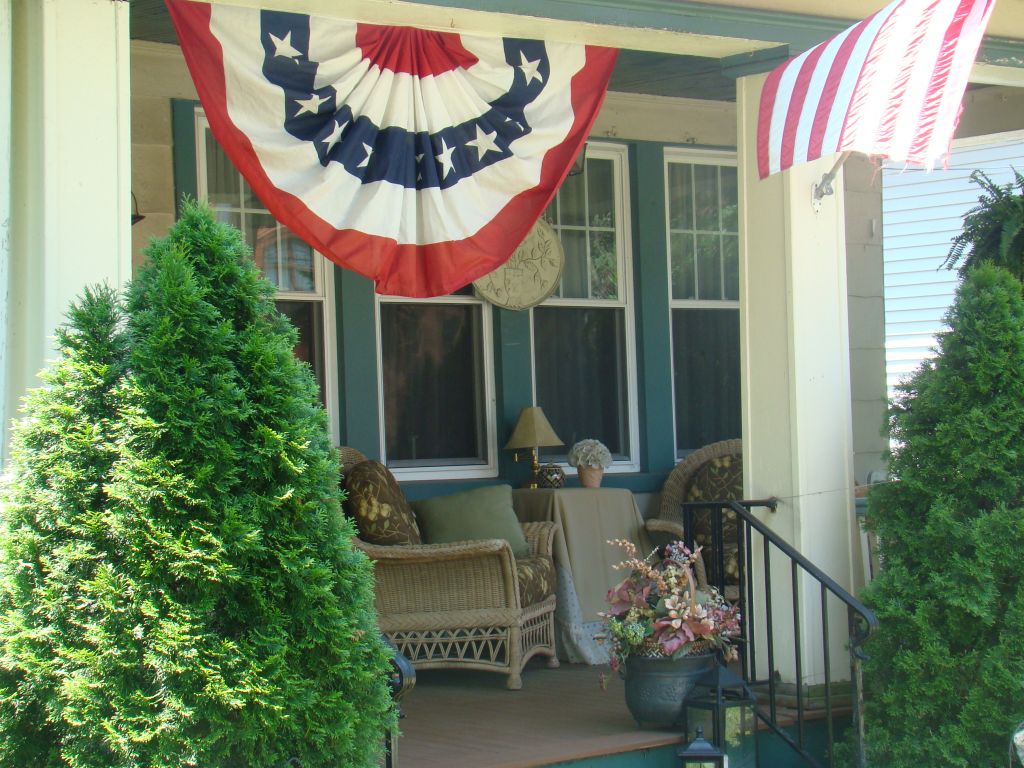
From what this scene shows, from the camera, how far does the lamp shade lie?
7223 millimetres

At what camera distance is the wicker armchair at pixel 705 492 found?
23.7ft

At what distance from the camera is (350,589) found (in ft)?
11.5

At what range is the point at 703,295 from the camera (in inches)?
324

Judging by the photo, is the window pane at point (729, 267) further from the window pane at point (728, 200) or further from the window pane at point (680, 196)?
the window pane at point (680, 196)

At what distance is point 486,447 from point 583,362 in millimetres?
884

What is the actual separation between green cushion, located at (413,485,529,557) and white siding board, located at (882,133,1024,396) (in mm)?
2684

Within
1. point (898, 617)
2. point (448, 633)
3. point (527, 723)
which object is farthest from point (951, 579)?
point (448, 633)

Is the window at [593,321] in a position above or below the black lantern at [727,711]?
above

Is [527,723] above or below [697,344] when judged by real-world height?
below

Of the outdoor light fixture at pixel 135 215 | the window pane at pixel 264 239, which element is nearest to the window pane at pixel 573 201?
the window pane at pixel 264 239

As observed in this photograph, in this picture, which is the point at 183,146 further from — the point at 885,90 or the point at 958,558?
the point at 958,558

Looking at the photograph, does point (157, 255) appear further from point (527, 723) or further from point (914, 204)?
point (914, 204)

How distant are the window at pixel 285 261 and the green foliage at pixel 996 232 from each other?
11.0 ft

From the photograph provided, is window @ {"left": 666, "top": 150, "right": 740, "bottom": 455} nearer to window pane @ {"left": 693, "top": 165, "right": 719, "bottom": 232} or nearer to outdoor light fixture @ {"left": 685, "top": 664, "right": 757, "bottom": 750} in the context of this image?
window pane @ {"left": 693, "top": 165, "right": 719, "bottom": 232}
